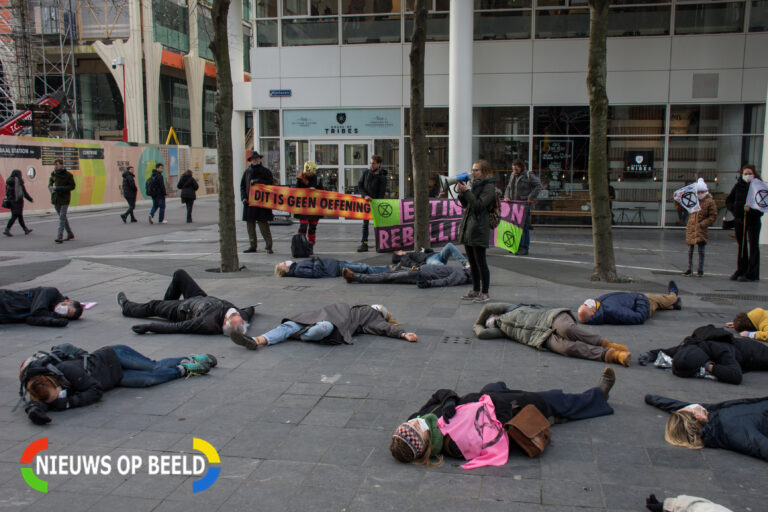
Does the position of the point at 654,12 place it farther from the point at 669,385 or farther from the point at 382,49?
the point at 669,385

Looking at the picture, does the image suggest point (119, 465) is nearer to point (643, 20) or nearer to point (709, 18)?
point (643, 20)

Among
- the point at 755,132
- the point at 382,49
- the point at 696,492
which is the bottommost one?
the point at 696,492

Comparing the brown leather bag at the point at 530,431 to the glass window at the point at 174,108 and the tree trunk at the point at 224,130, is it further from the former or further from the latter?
the glass window at the point at 174,108

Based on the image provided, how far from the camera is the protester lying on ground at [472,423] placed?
14.1 ft

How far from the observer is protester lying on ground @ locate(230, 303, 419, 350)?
704 cm

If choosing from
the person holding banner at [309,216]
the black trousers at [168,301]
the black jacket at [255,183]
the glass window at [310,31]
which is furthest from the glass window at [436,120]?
the black trousers at [168,301]

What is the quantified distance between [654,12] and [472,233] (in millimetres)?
13310

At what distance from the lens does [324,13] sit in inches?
795

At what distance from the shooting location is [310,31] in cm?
2031

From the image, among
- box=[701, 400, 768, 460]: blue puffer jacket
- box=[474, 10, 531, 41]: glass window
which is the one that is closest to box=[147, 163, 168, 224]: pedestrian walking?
box=[474, 10, 531, 41]: glass window

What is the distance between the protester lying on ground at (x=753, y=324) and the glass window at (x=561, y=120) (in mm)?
12449

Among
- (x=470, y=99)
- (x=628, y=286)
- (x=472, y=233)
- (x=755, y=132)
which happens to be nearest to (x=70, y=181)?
(x=470, y=99)

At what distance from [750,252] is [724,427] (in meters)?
7.29

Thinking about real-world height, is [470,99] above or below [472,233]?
above
